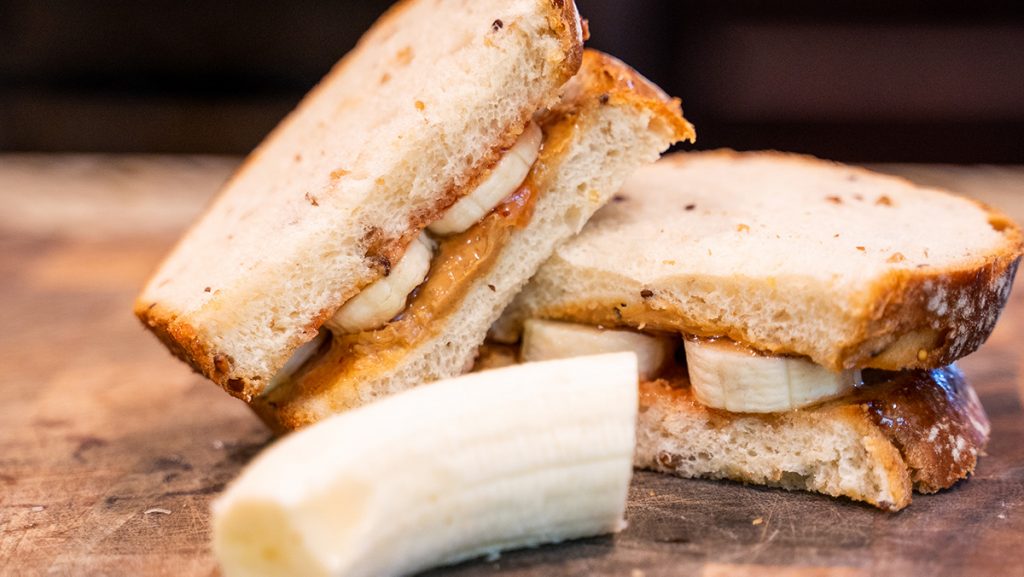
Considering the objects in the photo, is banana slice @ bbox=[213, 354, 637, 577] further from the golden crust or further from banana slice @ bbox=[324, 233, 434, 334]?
the golden crust

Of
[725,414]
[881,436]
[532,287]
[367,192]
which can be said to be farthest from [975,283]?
[367,192]

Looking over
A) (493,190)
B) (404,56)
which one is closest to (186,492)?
(493,190)

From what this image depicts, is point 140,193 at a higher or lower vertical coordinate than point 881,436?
lower

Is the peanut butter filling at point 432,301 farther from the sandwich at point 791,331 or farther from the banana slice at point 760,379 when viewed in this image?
the banana slice at point 760,379

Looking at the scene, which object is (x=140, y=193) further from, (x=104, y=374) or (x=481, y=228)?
(x=481, y=228)

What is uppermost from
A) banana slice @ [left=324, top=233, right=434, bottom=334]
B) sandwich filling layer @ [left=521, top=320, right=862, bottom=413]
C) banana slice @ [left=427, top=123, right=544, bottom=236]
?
banana slice @ [left=427, top=123, right=544, bottom=236]

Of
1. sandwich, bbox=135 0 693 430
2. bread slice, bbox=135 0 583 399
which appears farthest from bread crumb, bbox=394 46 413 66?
bread slice, bbox=135 0 583 399
